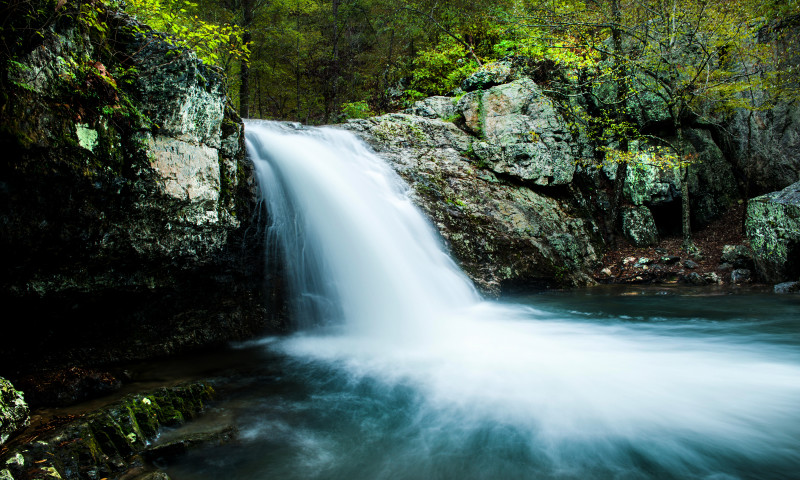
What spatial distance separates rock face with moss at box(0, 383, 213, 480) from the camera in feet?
8.06

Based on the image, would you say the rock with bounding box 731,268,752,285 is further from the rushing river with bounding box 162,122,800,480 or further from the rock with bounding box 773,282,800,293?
the rushing river with bounding box 162,122,800,480

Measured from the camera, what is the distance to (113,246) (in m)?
4.54

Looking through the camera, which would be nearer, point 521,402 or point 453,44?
point 521,402

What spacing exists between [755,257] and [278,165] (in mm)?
10388

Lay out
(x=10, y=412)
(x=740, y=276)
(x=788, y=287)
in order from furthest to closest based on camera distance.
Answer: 1. (x=740, y=276)
2. (x=788, y=287)
3. (x=10, y=412)

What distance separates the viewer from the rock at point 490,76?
12.1 meters

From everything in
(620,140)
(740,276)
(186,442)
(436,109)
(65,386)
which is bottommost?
(186,442)

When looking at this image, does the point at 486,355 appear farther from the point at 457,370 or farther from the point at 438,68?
the point at 438,68

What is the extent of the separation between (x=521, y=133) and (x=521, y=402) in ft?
27.7

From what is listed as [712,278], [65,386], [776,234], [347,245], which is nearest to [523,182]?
[712,278]

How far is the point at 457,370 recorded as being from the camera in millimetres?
4977

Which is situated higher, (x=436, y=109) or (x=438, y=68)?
(x=438, y=68)

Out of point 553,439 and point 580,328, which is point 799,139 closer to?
point 580,328

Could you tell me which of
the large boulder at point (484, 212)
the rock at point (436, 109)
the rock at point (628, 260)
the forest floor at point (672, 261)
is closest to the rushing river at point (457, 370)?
the large boulder at point (484, 212)
